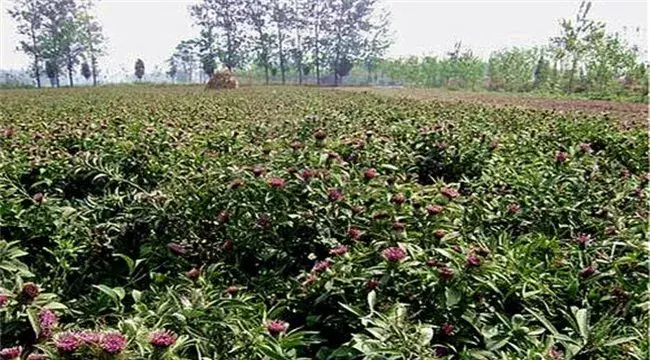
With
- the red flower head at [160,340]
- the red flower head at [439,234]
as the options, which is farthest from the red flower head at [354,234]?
the red flower head at [160,340]

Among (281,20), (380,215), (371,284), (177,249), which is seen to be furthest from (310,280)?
(281,20)

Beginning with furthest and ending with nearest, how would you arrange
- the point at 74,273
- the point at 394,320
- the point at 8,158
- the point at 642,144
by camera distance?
the point at 642,144
the point at 8,158
the point at 74,273
the point at 394,320

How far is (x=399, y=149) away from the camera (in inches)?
113

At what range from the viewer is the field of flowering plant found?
47.5 inches

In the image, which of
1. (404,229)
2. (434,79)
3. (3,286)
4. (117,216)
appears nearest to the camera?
(3,286)

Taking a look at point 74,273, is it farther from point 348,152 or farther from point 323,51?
point 323,51

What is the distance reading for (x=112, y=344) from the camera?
0.91 meters

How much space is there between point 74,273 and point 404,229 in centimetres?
122

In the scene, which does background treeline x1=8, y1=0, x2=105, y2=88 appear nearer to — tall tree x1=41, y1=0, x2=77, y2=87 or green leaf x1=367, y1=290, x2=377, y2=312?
tall tree x1=41, y1=0, x2=77, y2=87

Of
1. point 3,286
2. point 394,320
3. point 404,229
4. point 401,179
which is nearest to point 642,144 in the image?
point 401,179

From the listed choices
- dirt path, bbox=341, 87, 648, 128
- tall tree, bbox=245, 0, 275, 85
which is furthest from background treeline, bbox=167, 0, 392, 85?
dirt path, bbox=341, 87, 648, 128

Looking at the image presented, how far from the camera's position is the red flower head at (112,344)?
911 millimetres

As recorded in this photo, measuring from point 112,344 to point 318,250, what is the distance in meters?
1.02

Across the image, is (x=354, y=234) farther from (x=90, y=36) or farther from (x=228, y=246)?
(x=90, y=36)
